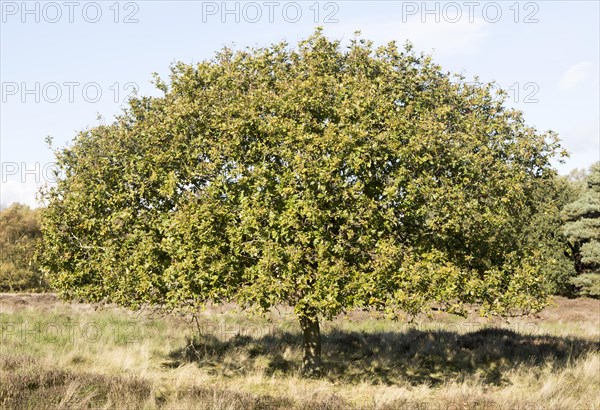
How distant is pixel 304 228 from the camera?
1332cm

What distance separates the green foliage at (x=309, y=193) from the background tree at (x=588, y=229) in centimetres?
3543

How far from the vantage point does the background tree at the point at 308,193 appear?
43.1 ft

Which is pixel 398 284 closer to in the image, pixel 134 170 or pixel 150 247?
pixel 150 247

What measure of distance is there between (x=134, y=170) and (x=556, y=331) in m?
23.3

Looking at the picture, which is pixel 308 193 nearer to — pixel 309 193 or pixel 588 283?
pixel 309 193

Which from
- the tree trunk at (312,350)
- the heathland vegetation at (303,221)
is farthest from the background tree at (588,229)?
the tree trunk at (312,350)

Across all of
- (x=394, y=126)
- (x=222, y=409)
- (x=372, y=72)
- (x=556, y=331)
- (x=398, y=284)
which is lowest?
(x=556, y=331)

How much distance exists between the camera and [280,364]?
63.4ft

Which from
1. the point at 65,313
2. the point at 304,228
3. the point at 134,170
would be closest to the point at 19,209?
the point at 65,313

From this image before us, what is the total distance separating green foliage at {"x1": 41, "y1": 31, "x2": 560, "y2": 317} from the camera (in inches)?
517

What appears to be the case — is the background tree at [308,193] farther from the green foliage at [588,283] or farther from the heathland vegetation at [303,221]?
the green foliage at [588,283]

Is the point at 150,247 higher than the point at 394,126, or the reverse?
the point at 394,126

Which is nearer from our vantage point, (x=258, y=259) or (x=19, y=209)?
(x=258, y=259)

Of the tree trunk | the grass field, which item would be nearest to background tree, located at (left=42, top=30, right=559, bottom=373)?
the grass field
